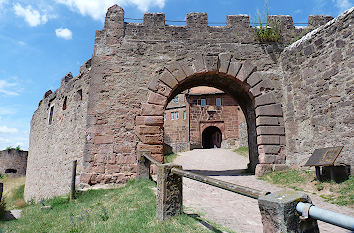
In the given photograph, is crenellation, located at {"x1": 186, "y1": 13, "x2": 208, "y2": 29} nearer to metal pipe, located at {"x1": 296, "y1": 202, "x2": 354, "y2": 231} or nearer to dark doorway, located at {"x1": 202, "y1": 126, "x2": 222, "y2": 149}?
metal pipe, located at {"x1": 296, "y1": 202, "x2": 354, "y2": 231}

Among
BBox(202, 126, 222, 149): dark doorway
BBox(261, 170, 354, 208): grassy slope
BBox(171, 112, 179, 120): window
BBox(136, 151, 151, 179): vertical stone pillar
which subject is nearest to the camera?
BBox(261, 170, 354, 208): grassy slope

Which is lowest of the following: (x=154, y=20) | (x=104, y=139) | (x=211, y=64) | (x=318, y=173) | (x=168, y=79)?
(x=318, y=173)

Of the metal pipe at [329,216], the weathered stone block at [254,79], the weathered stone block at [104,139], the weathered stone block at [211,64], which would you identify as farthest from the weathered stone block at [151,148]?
the metal pipe at [329,216]

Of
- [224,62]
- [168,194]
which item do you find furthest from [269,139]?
[168,194]

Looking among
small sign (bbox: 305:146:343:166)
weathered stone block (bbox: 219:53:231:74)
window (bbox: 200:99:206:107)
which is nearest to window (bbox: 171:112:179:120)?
window (bbox: 200:99:206:107)

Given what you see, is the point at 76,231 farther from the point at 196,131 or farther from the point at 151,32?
the point at 196,131

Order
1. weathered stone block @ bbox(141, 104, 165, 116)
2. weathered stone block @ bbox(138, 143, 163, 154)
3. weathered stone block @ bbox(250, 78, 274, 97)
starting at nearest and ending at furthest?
1. weathered stone block @ bbox(138, 143, 163, 154)
2. weathered stone block @ bbox(141, 104, 165, 116)
3. weathered stone block @ bbox(250, 78, 274, 97)

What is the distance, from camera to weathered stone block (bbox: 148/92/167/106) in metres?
7.19

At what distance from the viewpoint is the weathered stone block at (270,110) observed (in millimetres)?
7250

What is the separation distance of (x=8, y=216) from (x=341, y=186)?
716cm

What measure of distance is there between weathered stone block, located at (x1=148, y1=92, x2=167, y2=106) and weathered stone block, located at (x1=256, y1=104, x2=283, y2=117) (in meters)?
2.71

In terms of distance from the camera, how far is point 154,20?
25.7 ft

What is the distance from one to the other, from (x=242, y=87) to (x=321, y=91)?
7.41 feet

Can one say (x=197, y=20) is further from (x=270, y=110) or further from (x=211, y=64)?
(x=270, y=110)
